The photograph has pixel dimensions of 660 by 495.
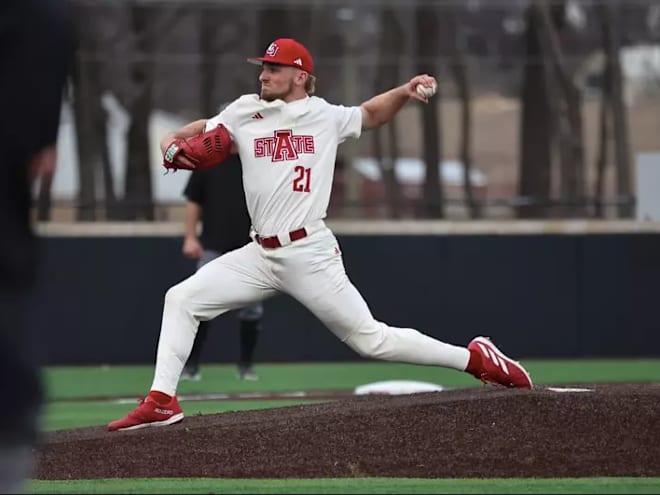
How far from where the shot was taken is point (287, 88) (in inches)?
275

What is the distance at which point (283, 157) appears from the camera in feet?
22.5

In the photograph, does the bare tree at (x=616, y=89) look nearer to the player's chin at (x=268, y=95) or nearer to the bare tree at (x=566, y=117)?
the bare tree at (x=566, y=117)

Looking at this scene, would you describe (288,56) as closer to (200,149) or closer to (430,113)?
(200,149)

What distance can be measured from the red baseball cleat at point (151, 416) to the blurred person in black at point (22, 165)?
3770 mm

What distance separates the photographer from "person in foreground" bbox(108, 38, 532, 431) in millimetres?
6812

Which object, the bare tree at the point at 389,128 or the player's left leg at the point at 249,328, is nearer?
the player's left leg at the point at 249,328

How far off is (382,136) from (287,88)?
9398 millimetres

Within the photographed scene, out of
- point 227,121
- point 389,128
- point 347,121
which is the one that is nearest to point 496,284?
point 389,128

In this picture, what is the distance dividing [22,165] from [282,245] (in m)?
3.86

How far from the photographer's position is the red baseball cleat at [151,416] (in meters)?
6.79

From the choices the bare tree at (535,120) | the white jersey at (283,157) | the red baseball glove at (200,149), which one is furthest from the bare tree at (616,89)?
the red baseball glove at (200,149)

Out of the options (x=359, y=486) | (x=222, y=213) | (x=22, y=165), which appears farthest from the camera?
(x=222, y=213)

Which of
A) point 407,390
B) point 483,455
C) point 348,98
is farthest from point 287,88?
point 348,98

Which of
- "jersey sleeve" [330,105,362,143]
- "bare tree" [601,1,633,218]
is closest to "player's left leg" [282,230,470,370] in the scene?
"jersey sleeve" [330,105,362,143]
